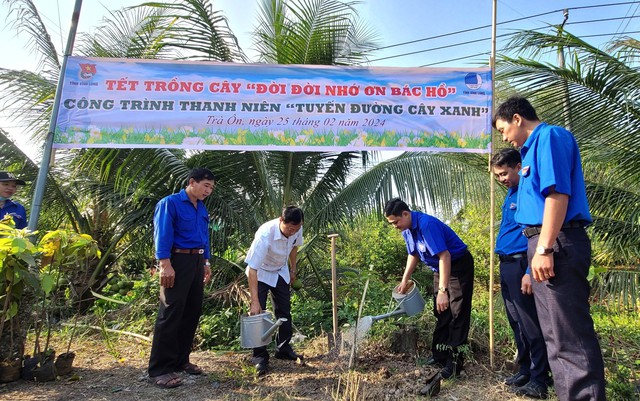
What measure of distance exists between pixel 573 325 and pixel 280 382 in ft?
6.78

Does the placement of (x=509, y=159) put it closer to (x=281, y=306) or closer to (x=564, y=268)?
(x=564, y=268)

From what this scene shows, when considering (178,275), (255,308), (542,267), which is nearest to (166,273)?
(178,275)

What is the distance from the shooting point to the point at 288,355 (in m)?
3.79

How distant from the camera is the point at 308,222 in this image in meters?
5.48

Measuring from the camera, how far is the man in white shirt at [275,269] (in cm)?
342

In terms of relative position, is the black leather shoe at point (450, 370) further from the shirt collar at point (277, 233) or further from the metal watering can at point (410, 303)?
the shirt collar at point (277, 233)

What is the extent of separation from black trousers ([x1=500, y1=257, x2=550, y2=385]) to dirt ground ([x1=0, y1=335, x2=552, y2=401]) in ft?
0.77

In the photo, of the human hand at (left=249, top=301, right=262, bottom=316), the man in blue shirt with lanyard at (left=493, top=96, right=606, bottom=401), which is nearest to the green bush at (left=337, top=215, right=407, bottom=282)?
the human hand at (left=249, top=301, right=262, bottom=316)

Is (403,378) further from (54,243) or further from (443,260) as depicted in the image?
(54,243)

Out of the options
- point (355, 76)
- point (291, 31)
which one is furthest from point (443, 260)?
point (291, 31)

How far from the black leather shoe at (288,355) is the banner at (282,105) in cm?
172

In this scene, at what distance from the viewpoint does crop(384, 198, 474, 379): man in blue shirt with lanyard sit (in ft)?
10.4

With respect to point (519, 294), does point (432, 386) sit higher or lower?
lower

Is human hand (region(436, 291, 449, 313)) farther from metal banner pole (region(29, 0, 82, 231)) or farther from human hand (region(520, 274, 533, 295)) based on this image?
metal banner pole (region(29, 0, 82, 231))
